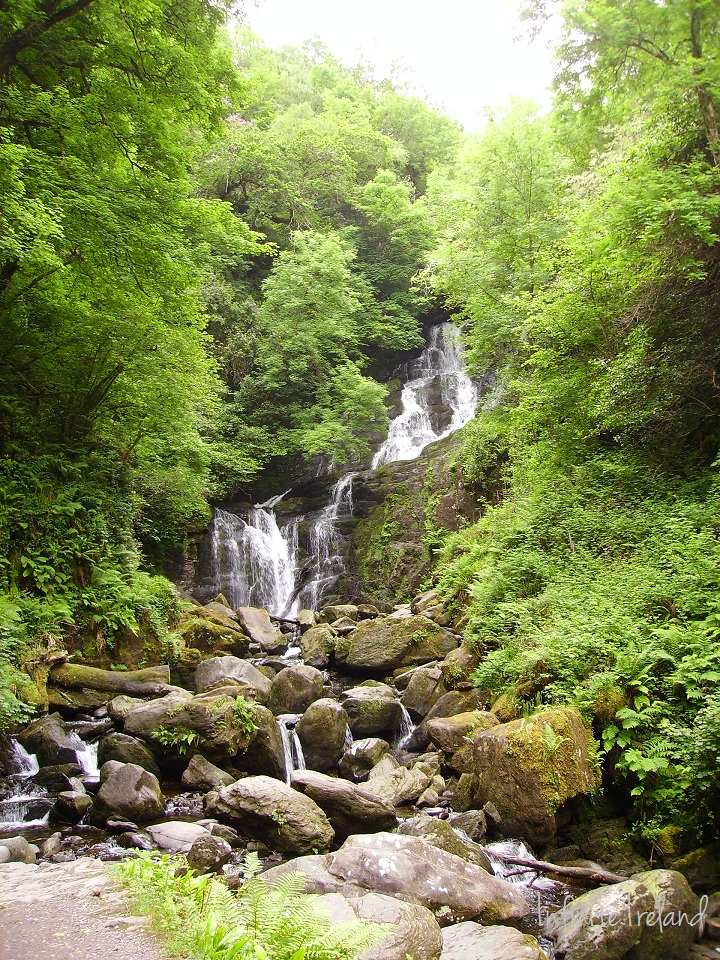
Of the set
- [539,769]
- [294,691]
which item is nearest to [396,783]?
[539,769]

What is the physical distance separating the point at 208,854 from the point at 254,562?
14.9m

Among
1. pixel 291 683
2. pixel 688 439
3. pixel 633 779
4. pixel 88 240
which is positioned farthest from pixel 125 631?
pixel 688 439

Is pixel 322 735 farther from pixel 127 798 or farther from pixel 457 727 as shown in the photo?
pixel 127 798

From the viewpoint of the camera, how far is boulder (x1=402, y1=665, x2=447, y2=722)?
1072 cm

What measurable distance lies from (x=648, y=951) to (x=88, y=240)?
11373 mm

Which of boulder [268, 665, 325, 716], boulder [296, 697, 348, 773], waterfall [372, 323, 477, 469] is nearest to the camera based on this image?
boulder [296, 697, 348, 773]

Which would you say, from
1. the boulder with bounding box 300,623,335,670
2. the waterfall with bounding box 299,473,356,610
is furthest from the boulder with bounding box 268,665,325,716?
the waterfall with bounding box 299,473,356,610

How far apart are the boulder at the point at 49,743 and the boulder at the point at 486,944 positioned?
572 cm

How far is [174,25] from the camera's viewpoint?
1104 centimetres

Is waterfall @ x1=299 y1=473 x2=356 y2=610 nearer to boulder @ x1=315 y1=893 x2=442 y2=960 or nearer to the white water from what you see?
the white water

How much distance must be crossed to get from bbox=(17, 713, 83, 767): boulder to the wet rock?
2904 millimetres

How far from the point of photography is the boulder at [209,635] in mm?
13828

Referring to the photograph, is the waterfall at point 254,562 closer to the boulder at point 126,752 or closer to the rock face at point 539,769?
the boulder at point 126,752

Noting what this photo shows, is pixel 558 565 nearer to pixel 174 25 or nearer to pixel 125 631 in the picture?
pixel 125 631
